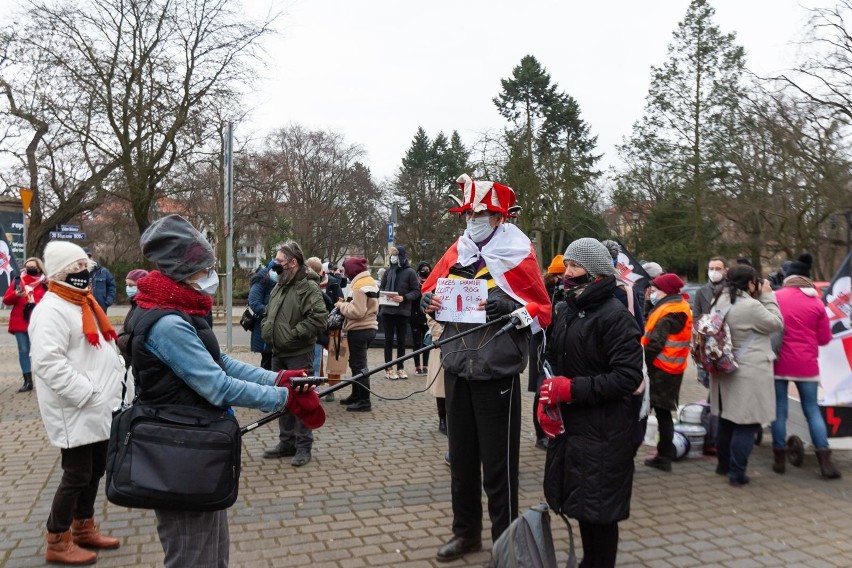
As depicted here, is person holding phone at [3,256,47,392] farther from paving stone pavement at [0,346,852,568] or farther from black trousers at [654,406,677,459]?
black trousers at [654,406,677,459]

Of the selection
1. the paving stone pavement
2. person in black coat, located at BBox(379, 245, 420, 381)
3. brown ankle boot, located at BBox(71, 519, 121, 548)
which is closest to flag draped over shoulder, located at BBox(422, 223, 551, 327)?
the paving stone pavement

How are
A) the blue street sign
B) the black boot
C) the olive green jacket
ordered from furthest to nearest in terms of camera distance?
the blue street sign
the black boot
the olive green jacket

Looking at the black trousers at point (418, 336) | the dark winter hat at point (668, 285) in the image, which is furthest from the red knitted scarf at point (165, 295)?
the black trousers at point (418, 336)

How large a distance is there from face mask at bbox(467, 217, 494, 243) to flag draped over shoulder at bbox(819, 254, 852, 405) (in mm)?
3964

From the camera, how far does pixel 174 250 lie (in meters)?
2.81

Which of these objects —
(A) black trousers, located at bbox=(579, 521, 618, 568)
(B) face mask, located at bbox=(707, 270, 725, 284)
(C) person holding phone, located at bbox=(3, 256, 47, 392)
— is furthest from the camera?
(C) person holding phone, located at bbox=(3, 256, 47, 392)

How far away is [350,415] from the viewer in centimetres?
827

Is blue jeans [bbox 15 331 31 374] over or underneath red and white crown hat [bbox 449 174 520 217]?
underneath

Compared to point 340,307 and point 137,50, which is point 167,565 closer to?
point 340,307

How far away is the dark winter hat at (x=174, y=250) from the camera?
2807 millimetres

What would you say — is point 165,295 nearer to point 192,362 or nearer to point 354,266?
point 192,362

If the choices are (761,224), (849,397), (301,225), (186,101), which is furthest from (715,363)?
(301,225)

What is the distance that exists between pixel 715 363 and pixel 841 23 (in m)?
22.5

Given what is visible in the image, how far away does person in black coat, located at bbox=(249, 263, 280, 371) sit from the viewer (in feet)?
26.1
